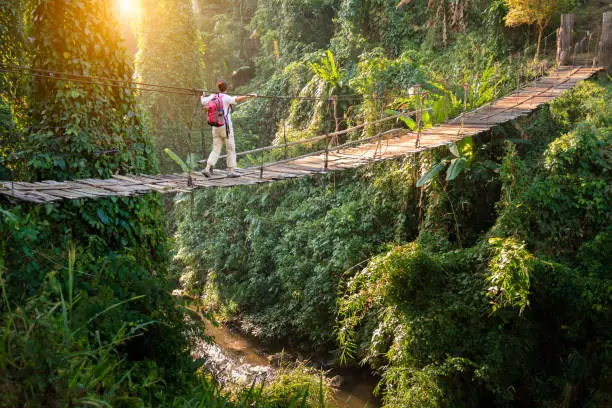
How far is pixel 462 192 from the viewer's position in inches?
228

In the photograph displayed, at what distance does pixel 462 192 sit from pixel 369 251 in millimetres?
1402

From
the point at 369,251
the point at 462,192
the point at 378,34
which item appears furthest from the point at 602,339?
the point at 378,34

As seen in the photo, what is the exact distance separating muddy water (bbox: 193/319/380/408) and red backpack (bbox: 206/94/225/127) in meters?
2.11

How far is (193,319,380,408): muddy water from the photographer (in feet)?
18.4

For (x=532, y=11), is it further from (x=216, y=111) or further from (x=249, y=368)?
(x=249, y=368)

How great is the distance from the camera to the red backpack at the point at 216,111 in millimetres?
4051

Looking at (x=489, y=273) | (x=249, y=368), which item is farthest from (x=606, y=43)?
(x=249, y=368)

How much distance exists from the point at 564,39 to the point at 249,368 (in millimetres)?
6613

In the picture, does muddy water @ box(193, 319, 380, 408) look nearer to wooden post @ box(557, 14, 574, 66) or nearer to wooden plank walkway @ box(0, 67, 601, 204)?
wooden plank walkway @ box(0, 67, 601, 204)

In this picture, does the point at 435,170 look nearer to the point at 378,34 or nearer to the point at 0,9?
the point at 0,9

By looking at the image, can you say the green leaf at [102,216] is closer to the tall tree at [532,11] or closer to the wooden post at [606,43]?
the tall tree at [532,11]

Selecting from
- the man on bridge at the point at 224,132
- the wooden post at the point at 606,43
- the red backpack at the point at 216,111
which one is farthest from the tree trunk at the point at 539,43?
the red backpack at the point at 216,111

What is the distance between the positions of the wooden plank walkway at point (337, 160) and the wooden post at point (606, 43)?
0.99 ft

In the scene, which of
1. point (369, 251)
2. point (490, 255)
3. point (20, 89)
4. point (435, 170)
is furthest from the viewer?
point (369, 251)
